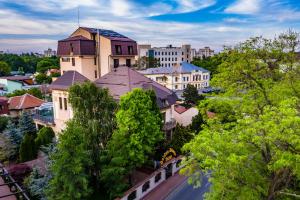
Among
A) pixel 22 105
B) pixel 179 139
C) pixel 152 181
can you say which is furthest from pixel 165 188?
pixel 22 105

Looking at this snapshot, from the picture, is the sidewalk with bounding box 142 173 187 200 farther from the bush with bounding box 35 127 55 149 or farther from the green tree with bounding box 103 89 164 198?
the bush with bounding box 35 127 55 149

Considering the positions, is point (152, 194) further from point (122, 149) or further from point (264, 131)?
point (264, 131)

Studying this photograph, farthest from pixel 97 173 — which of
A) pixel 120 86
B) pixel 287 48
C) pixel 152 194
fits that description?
pixel 287 48

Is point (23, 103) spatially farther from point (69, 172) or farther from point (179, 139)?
point (69, 172)

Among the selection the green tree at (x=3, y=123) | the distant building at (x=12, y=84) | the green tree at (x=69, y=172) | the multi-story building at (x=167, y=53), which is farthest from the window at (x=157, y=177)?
the multi-story building at (x=167, y=53)

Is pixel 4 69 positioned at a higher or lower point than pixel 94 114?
higher

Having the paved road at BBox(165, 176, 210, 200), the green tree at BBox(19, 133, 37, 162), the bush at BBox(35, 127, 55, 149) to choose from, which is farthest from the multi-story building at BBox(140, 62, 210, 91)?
the paved road at BBox(165, 176, 210, 200)

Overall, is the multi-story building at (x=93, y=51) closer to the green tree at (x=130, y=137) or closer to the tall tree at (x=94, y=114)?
the tall tree at (x=94, y=114)
